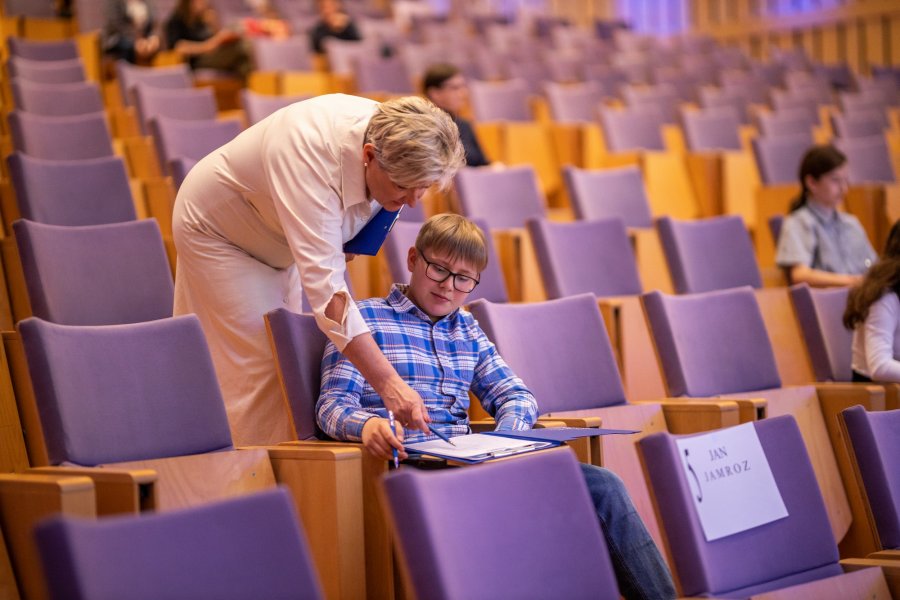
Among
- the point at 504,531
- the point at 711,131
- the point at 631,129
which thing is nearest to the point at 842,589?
the point at 504,531

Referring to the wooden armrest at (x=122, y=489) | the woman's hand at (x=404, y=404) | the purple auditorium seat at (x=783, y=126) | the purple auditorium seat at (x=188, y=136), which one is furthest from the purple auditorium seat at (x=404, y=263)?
the purple auditorium seat at (x=783, y=126)

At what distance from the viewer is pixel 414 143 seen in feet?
3.44

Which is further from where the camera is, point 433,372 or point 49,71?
point 49,71

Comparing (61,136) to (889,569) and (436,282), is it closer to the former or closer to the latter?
(436,282)

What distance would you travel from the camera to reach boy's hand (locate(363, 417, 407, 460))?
1.02 m

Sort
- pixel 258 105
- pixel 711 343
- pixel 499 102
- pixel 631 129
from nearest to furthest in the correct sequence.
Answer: pixel 711 343, pixel 258 105, pixel 631 129, pixel 499 102

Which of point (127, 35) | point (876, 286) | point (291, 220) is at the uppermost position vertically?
point (127, 35)

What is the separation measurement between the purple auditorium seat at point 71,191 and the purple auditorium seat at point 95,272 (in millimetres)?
348

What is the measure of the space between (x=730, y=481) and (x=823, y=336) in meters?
0.93

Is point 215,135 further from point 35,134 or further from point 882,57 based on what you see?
point 882,57

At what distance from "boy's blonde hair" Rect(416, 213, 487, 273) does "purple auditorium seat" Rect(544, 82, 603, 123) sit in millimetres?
2256

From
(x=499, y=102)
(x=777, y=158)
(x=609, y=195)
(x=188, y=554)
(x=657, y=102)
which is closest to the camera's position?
(x=188, y=554)

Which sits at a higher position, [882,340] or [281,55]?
[281,55]

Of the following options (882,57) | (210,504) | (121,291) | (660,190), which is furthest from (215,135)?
(882,57)
